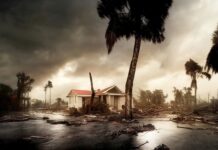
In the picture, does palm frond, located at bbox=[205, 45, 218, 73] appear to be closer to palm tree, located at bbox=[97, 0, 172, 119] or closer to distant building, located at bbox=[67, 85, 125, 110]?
palm tree, located at bbox=[97, 0, 172, 119]

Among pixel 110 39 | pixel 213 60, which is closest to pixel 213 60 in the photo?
pixel 213 60

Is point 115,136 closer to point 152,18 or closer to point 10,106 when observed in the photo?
point 152,18

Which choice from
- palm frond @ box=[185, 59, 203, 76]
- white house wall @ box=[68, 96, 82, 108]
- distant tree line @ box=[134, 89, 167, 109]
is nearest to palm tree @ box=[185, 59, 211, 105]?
palm frond @ box=[185, 59, 203, 76]

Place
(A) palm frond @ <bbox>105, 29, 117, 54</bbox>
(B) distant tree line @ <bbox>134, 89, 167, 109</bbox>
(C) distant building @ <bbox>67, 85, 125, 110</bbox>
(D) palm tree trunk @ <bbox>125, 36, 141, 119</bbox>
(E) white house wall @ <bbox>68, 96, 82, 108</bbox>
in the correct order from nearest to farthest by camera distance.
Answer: (D) palm tree trunk @ <bbox>125, 36, 141, 119</bbox>
(A) palm frond @ <bbox>105, 29, 117, 54</bbox>
(C) distant building @ <bbox>67, 85, 125, 110</bbox>
(E) white house wall @ <bbox>68, 96, 82, 108</bbox>
(B) distant tree line @ <bbox>134, 89, 167, 109</bbox>

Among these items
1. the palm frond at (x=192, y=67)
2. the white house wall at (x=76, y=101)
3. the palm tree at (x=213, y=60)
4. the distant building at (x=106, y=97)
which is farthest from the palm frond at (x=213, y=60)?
the white house wall at (x=76, y=101)

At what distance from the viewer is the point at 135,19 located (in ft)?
56.3

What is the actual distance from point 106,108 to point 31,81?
50664 mm

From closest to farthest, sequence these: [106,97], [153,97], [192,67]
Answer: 1. [106,97]
2. [192,67]
3. [153,97]

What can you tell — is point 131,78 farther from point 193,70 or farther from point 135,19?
point 193,70

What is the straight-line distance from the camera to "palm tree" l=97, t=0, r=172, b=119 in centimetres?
1645

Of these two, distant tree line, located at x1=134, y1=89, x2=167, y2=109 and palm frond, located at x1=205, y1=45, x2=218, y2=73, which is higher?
palm frond, located at x1=205, y1=45, x2=218, y2=73

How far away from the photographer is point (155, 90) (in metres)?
52.7

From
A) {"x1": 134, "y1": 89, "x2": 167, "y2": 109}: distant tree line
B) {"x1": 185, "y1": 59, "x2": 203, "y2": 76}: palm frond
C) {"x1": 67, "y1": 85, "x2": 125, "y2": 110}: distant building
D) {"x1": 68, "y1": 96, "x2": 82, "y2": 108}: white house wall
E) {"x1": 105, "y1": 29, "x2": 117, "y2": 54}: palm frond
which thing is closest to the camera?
{"x1": 105, "y1": 29, "x2": 117, "y2": 54}: palm frond

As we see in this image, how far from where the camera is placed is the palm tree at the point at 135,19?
1645cm
